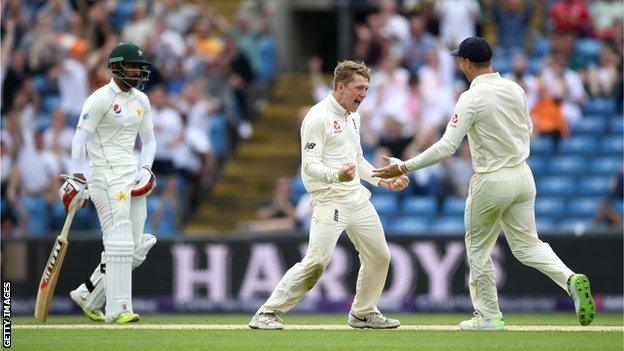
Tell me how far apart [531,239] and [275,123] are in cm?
1227

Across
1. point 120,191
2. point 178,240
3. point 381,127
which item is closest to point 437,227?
point 381,127

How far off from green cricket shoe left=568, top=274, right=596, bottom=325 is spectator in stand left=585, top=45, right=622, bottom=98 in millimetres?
10025

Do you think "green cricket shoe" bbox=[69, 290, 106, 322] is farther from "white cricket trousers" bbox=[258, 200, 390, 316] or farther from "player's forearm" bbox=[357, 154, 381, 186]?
"player's forearm" bbox=[357, 154, 381, 186]

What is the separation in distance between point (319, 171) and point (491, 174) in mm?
1377

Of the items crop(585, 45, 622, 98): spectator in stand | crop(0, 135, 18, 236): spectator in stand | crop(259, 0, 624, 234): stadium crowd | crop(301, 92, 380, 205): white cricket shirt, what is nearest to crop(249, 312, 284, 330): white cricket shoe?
crop(301, 92, 380, 205): white cricket shirt

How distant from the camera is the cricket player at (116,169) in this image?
12305 millimetres

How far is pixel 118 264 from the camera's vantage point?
1229 centimetres

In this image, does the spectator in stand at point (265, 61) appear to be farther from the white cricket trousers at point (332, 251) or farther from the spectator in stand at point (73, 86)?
the white cricket trousers at point (332, 251)

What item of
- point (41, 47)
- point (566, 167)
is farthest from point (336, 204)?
point (41, 47)

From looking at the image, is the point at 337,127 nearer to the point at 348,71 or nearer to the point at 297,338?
the point at 348,71

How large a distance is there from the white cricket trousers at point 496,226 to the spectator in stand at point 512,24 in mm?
10807

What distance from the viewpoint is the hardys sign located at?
17.5m

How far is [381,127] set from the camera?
67.6ft

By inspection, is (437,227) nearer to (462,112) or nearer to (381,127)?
(381,127)
